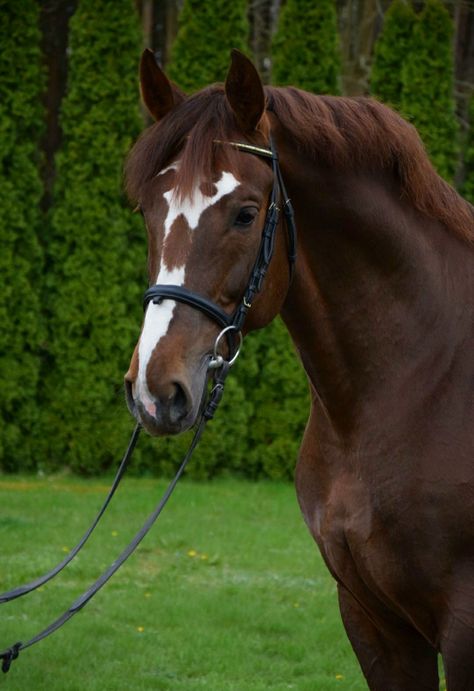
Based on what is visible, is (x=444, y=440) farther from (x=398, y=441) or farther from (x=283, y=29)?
(x=283, y=29)

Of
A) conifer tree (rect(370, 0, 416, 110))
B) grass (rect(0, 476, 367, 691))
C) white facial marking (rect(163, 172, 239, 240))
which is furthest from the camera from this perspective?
conifer tree (rect(370, 0, 416, 110))

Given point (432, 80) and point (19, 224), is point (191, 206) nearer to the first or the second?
point (19, 224)

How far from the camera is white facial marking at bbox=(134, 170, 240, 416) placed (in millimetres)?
2359

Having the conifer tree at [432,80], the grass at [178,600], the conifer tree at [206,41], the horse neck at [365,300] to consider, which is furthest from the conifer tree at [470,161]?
the horse neck at [365,300]

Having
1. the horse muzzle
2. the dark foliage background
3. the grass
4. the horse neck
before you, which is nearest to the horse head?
the horse muzzle

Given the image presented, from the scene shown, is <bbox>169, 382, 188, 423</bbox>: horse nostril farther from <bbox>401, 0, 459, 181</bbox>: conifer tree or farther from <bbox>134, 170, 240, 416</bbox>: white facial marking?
<bbox>401, 0, 459, 181</bbox>: conifer tree

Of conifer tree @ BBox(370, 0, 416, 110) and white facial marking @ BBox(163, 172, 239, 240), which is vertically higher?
conifer tree @ BBox(370, 0, 416, 110)

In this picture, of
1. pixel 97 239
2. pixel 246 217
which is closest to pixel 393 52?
pixel 97 239

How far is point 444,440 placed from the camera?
2693 mm

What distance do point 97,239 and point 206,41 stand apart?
81.5 inches

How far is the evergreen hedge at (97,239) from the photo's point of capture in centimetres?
951

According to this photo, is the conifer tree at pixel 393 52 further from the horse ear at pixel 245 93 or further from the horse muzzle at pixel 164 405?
the horse muzzle at pixel 164 405

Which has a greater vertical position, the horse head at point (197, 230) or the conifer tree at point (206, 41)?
the conifer tree at point (206, 41)

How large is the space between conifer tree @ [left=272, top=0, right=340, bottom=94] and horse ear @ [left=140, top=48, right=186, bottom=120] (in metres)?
6.80
